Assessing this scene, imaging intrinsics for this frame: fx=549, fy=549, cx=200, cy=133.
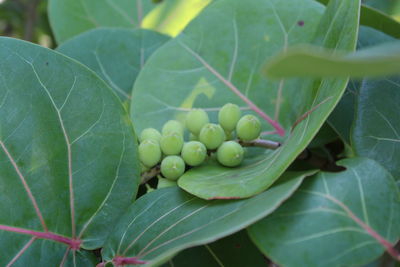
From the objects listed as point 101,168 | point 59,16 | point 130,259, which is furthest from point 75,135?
point 59,16

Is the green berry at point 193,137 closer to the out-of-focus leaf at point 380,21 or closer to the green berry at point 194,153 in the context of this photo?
the green berry at point 194,153

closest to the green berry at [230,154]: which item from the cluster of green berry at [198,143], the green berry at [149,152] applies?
the cluster of green berry at [198,143]

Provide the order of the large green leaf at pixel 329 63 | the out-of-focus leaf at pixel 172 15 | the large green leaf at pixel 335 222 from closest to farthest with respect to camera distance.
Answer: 1. the large green leaf at pixel 329 63
2. the large green leaf at pixel 335 222
3. the out-of-focus leaf at pixel 172 15

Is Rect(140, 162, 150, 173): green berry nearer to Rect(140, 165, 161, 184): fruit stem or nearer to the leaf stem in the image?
Rect(140, 165, 161, 184): fruit stem

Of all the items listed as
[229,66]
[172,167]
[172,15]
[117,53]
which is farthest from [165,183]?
[172,15]

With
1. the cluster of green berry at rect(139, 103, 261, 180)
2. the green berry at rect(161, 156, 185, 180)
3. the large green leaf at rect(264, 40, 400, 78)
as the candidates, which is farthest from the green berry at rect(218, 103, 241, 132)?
the large green leaf at rect(264, 40, 400, 78)

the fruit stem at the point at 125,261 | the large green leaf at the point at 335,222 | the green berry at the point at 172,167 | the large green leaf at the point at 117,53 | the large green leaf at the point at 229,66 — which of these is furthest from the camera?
the large green leaf at the point at 117,53
